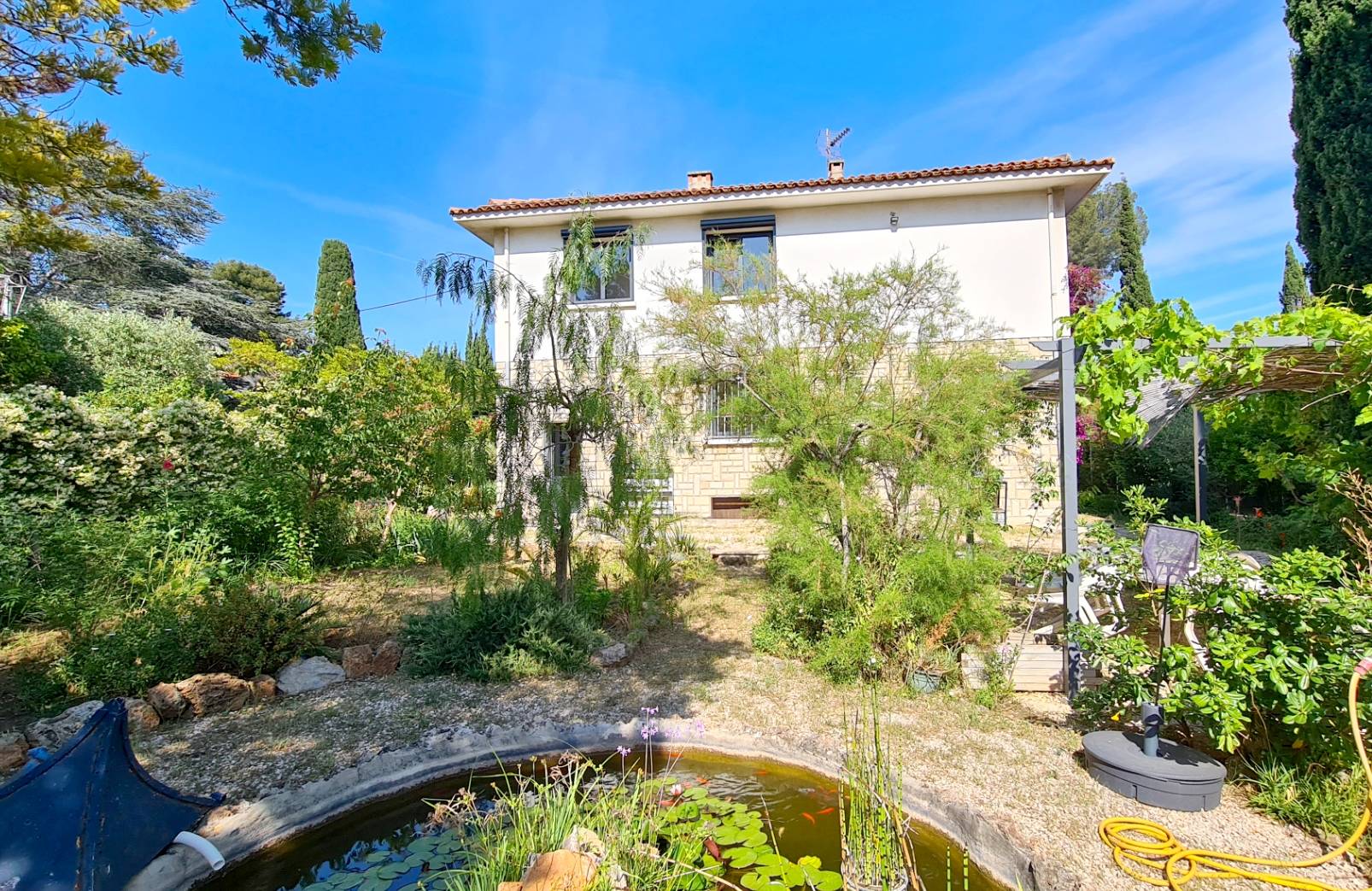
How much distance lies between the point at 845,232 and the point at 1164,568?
9.29 m

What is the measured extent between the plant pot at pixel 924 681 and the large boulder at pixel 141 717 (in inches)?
207

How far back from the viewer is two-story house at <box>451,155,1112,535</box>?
10.5 m

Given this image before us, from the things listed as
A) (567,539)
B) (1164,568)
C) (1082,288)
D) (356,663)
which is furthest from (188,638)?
(1082,288)

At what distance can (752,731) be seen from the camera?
4.19 meters

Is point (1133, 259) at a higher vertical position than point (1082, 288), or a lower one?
higher

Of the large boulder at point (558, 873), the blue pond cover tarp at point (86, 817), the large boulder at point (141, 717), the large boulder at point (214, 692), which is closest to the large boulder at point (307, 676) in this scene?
the large boulder at point (214, 692)

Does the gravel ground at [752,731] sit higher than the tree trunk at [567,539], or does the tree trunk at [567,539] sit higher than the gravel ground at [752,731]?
the tree trunk at [567,539]

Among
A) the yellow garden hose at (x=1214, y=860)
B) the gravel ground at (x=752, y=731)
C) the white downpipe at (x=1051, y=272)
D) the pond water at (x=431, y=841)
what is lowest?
the pond water at (x=431, y=841)

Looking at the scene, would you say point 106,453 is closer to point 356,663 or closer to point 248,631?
point 248,631

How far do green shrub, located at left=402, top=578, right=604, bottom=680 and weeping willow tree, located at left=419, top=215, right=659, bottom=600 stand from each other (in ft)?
1.76

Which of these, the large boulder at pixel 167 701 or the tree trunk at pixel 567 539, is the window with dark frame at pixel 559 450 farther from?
the large boulder at pixel 167 701

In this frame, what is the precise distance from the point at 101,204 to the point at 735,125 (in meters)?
10.8

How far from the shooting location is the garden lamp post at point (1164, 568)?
10.3 feet

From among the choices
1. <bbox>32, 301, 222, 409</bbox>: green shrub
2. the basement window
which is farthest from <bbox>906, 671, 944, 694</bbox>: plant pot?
<bbox>32, 301, 222, 409</bbox>: green shrub
